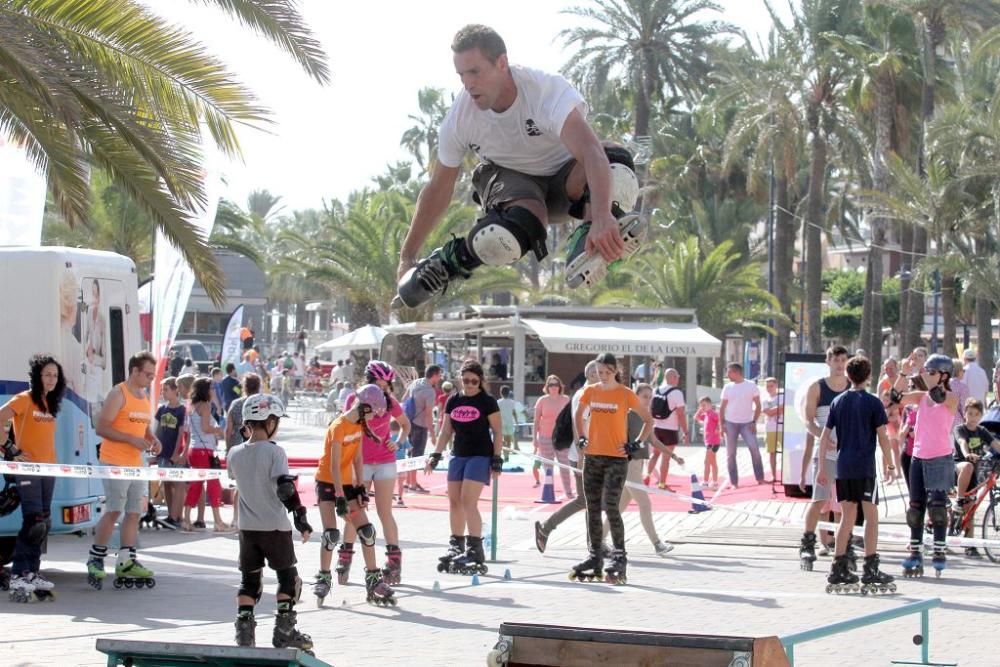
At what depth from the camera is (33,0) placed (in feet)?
31.0

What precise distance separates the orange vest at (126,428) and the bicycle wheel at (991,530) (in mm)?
7951

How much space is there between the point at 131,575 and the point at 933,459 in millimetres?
7044

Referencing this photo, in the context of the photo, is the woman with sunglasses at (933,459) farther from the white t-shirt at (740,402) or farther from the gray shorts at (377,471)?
the white t-shirt at (740,402)

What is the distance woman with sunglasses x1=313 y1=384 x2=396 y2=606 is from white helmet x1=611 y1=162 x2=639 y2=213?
5729 mm

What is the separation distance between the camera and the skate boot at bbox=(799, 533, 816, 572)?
13.0 meters

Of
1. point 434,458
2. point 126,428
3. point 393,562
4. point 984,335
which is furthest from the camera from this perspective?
point 984,335

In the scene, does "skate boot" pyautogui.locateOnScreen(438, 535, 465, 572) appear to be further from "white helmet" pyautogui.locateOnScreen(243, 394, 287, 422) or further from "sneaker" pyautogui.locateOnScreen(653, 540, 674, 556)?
"white helmet" pyautogui.locateOnScreen(243, 394, 287, 422)

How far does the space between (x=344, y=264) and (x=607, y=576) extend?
25.8 m

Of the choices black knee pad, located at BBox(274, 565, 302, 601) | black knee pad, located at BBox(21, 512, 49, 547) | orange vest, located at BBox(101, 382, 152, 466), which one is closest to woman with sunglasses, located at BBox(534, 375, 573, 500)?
orange vest, located at BBox(101, 382, 152, 466)

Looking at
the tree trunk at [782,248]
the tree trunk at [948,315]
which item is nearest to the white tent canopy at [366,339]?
the tree trunk at [782,248]

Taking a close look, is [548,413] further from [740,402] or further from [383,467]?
[383,467]

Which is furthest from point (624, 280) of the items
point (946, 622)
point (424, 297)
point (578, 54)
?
point (424, 297)

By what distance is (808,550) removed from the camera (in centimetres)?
1309

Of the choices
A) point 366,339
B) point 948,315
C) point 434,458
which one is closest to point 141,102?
point 434,458
